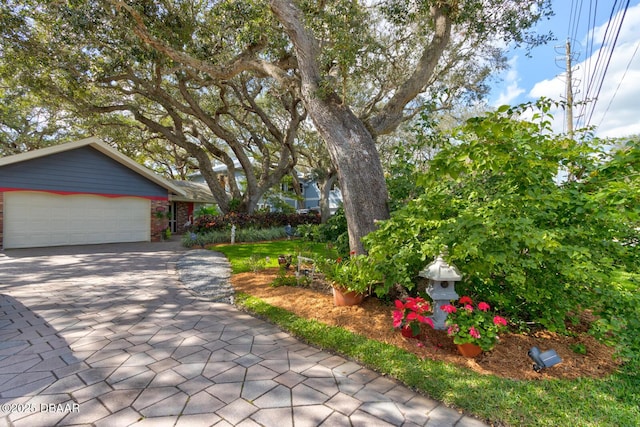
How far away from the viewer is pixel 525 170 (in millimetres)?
2994

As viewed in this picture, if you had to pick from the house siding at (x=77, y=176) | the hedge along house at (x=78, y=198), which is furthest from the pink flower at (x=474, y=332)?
the house siding at (x=77, y=176)

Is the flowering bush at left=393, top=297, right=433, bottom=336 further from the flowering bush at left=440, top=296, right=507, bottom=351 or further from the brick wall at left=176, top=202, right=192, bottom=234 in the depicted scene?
the brick wall at left=176, top=202, right=192, bottom=234

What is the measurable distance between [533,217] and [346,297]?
8.43 ft

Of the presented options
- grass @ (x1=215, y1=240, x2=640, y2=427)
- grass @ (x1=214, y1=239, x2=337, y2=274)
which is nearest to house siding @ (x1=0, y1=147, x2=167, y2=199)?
grass @ (x1=214, y1=239, x2=337, y2=274)

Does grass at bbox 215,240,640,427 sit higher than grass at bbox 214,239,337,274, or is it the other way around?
grass at bbox 214,239,337,274

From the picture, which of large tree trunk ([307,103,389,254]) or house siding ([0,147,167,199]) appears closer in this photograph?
large tree trunk ([307,103,389,254])

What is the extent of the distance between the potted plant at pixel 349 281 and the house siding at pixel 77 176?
11.4 meters

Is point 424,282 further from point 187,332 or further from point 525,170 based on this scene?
point 187,332

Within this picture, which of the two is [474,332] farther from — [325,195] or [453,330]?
[325,195]

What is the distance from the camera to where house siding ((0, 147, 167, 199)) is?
32.7ft

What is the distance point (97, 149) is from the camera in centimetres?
1161

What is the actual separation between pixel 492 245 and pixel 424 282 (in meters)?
1.42

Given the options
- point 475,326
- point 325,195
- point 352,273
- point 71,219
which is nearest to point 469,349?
point 475,326

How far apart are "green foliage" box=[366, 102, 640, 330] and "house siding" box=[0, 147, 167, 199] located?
41.0 ft
